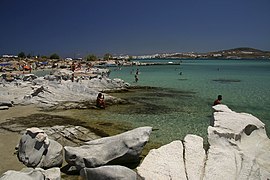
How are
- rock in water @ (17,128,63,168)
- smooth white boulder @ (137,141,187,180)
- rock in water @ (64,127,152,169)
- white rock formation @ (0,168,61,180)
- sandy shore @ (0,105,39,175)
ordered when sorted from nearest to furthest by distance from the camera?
smooth white boulder @ (137,141,187,180) → white rock formation @ (0,168,61,180) → rock in water @ (64,127,152,169) → rock in water @ (17,128,63,168) → sandy shore @ (0,105,39,175)

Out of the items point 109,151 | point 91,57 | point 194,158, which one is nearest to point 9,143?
point 109,151

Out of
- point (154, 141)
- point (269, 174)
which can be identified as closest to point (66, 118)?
point (154, 141)

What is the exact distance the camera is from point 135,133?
8656 mm

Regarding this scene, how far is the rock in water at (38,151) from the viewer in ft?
26.5

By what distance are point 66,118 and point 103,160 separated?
7776 mm

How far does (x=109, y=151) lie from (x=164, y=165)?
10.7 ft

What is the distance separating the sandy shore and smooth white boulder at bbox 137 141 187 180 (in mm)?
4986

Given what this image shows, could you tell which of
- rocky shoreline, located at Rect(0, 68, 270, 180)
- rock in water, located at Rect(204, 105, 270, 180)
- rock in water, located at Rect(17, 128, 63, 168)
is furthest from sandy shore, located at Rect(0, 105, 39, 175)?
rock in water, located at Rect(204, 105, 270, 180)

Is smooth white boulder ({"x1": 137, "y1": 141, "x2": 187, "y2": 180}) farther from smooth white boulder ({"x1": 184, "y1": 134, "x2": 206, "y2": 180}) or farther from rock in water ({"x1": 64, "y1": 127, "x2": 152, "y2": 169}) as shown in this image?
rock in water ({"x1": 64, "y1": 127, "x2": 152, "y2": 169})

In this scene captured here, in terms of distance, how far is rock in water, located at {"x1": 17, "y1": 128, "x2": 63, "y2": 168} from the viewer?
8086 millimetres

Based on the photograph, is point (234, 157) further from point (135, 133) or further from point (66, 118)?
point (66, 118)

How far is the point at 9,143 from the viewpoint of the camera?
33.4 feet

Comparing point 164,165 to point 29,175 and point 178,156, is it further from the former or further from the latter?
point 29,175

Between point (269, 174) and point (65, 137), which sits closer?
point (269, 174)
